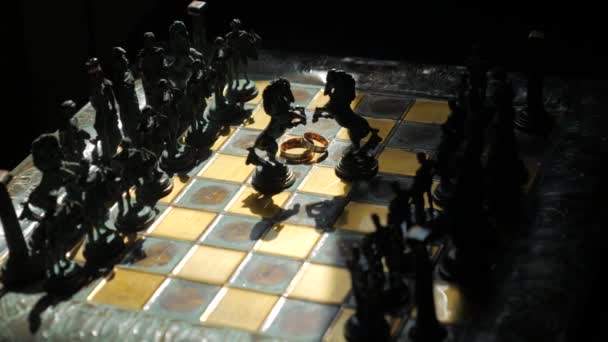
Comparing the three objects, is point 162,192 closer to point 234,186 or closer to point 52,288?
point 234,186

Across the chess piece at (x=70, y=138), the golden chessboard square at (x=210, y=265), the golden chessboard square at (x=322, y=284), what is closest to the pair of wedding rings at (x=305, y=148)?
the golden chessboard square at (x=210, y=265)

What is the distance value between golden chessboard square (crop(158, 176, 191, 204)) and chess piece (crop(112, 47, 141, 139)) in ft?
1.87

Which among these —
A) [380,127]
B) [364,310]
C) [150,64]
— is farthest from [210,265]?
[380,127]

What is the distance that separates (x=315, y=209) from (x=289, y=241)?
19.4 inches

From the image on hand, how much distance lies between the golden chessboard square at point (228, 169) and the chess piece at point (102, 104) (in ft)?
2.74

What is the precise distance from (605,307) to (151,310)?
13.0 ft

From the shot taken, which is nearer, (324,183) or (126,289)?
(126,289)

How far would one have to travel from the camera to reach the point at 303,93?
472 inches

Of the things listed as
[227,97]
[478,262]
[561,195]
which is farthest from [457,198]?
[227,97]

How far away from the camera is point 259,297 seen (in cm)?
909

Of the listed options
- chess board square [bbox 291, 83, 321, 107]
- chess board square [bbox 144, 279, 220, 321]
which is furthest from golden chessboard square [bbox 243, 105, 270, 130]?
chess board square [bbox 144, 279, 220, 321]

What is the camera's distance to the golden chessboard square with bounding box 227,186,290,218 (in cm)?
1013

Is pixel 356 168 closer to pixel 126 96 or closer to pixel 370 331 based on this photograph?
pixel 126 96

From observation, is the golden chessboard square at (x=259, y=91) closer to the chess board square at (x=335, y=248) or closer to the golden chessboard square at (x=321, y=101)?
the golden chessboard square at (x=321, y=101)
